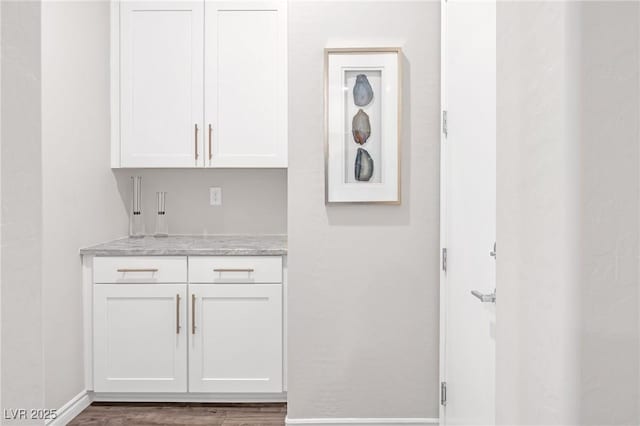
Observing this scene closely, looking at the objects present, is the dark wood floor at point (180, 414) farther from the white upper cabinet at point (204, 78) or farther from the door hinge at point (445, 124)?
the door hinge at point (445, 124)

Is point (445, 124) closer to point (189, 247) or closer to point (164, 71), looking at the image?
point (189, 247)

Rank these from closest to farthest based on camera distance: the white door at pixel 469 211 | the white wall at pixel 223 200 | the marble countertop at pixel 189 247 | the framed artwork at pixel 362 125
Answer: the white door at pixel 469 211, the framed artwork at pixel 362 125, the marble countertop at pixel 189 247, the white wall at pixel 223 200

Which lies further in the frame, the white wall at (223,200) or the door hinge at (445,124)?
the white wall at (223,200)

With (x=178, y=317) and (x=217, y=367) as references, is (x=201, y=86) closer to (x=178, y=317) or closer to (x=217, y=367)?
(x=178, y=317)

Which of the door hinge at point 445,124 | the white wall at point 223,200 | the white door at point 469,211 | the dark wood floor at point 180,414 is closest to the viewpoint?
the white door at point 469,211

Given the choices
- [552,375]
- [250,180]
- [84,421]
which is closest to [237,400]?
[84,421]

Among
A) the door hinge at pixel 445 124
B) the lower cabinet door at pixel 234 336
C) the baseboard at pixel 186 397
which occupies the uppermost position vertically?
the door hinge at pixel 445 124

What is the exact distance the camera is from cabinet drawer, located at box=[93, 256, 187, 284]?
2.91 metres

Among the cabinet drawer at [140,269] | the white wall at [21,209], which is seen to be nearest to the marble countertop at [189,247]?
the cabinet drawer at [140,269]

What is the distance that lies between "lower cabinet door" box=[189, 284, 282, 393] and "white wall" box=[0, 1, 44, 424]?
2270 millimetres

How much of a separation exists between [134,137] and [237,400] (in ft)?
5.36

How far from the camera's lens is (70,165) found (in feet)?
9.07

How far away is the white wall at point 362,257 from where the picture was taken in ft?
8.23

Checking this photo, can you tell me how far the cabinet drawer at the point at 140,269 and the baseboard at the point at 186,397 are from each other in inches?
25.0
